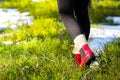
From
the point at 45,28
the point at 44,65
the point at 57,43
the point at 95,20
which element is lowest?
the point at 95,20

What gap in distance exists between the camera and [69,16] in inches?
135

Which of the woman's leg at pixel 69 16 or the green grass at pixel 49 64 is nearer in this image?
the green grass at pixel 49 64

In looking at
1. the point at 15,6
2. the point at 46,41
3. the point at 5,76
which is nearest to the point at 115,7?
the point at 15,6

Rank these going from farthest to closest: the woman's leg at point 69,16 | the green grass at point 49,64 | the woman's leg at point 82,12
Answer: the woman's leg at point 82,12
the woman's leg at point 69,16
the green grass at point 49,64

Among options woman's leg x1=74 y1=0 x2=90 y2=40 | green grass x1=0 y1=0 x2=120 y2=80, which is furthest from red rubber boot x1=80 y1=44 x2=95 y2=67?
woman's leg x1=74 y1=0 x2=90 y2=40

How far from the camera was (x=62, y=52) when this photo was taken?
4.25 m

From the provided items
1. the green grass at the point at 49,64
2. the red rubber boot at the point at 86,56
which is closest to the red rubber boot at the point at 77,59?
the green grass at the point at 49,64

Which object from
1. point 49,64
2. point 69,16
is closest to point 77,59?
point 49,64

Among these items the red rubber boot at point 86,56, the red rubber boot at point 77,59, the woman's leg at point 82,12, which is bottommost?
the red rubber boot at point 77,59

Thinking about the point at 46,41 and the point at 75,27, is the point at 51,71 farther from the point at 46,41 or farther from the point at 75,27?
the point at 46,41

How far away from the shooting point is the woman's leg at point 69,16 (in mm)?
3354

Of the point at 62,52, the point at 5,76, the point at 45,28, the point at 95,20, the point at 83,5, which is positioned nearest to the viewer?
the point at 5,76

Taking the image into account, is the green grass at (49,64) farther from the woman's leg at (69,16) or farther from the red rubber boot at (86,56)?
the woman's leg at (69,16)

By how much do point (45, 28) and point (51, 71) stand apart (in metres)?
3.13
